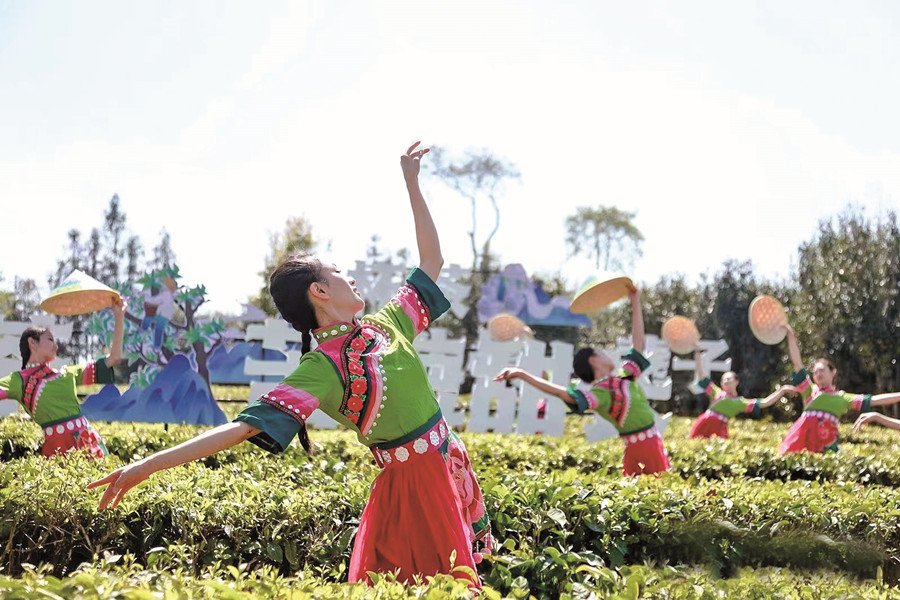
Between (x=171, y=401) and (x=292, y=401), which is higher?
(x=292, y=401)

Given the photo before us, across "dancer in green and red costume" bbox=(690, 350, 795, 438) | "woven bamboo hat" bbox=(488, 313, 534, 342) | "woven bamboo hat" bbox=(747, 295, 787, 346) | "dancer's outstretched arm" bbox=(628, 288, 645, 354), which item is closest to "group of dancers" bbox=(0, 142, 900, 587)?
"dancer's outstretched arm" bbox=(628, 288, 645, 354)

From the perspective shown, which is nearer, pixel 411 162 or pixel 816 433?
pixel 411 162

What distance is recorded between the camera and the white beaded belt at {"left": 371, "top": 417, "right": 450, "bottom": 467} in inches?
101

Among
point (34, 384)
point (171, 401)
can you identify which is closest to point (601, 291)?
point (34, 384)

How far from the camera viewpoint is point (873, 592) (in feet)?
7.52

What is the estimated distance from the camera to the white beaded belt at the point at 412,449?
2.58 meters

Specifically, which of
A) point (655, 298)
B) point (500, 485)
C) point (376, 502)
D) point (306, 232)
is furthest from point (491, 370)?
point (306, 232)

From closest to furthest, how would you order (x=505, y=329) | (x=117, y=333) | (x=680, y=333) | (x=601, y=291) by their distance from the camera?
1. (x=601, y=291)
2. (x=117, y=333)
3. (x=680, y=333)
4. (x=505, y=329)

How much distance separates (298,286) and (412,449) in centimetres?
66

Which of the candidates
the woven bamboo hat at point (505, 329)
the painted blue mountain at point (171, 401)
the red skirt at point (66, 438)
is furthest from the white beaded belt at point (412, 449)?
the woven bamboo hat at point (505, 329)

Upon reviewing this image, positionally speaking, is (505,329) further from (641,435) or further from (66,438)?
(66,438)

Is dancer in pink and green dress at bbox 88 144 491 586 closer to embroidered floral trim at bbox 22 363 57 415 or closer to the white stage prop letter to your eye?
embroidered floral trim at bbox 22 363 57 415

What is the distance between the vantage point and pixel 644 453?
5.87 meters

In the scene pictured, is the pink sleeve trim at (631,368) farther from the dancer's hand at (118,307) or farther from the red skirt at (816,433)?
the dancer's hand at (118,307)
